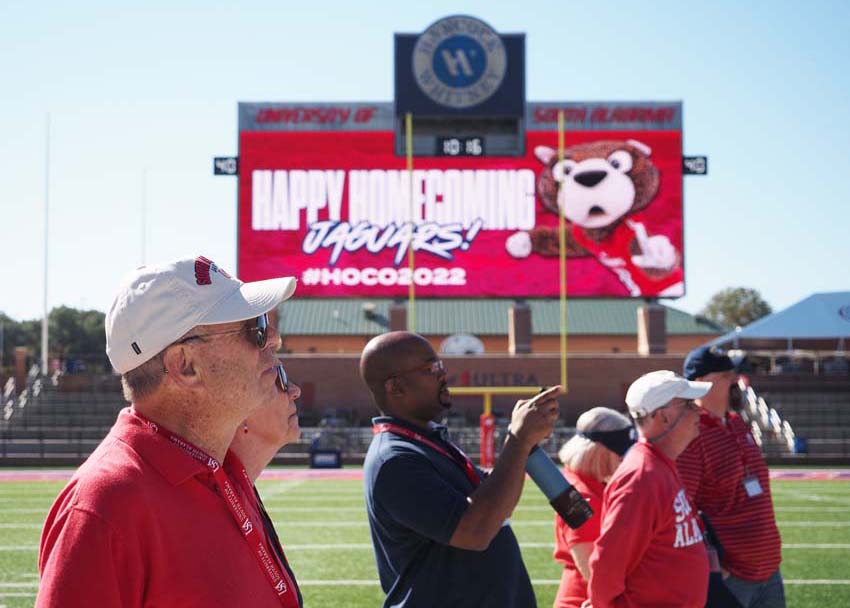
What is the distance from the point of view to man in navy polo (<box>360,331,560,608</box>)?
280 centimetres

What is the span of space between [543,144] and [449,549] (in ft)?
85.6

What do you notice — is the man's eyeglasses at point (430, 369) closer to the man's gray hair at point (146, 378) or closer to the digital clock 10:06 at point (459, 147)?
the man's gray hair at point (146, 378)

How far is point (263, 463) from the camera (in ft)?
8.21

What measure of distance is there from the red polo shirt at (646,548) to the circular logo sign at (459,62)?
82.9 feet

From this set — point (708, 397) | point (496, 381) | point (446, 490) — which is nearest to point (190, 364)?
point (446, 490)

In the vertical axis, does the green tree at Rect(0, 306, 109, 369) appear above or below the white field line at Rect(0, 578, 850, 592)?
above

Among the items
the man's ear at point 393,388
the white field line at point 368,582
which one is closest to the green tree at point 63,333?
the white field line at point 368,582

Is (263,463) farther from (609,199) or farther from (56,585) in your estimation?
(609,199)

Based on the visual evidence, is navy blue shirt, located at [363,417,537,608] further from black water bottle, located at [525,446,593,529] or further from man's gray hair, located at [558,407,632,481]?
man's gray hair, located at [558,407,632,481]

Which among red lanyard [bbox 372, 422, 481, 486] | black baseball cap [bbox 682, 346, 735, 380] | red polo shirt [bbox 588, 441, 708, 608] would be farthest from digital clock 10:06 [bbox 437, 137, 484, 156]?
red lanyard [bbox 372, 422, 481, 486]

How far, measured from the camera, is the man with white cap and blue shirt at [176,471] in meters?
1.67

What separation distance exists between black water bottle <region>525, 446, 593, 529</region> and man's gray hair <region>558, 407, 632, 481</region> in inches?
59.1

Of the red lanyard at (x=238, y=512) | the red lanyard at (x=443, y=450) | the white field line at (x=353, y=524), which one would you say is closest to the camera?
the red lanyard at (x=238, y=512)

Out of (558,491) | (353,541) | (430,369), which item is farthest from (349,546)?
(558,491)
